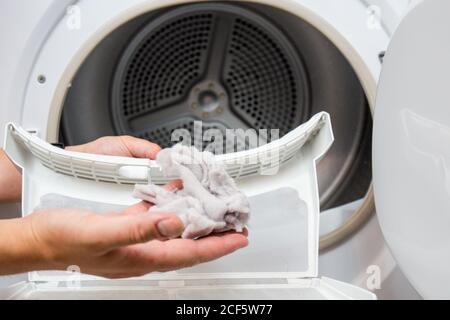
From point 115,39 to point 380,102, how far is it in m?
0.47

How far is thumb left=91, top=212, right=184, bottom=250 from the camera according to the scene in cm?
42

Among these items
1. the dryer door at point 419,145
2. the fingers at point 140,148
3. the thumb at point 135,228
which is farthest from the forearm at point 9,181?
the dryer door at point 419,145

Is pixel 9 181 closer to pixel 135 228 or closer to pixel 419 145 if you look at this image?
pixel 135 228

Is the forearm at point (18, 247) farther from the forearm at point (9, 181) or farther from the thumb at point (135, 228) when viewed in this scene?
the forearm at point (9, 181)

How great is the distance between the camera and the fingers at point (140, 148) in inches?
28.6

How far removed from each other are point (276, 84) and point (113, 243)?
60cm

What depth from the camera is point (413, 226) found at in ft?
2.03

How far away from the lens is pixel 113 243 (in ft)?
1.43

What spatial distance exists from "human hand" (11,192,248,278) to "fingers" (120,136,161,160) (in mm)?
148

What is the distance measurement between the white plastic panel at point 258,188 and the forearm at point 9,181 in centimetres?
10

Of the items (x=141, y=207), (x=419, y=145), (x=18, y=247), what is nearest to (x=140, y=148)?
(x=141, y=207)

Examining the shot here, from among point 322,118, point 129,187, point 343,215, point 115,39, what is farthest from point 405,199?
point 115,39

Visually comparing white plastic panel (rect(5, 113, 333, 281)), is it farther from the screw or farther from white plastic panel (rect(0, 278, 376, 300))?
the screw

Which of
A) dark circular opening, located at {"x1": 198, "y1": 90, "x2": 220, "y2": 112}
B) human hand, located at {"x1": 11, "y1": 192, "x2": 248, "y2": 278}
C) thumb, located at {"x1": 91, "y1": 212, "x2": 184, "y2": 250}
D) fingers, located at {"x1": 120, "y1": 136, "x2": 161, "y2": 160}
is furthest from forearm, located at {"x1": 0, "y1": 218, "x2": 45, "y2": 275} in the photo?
dark circular opening, located at {"x1": 198, "y1": 90, "x2": 220, "y2": 112}
